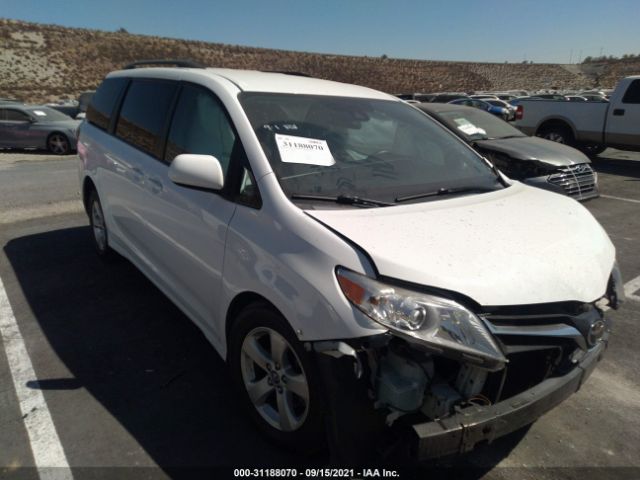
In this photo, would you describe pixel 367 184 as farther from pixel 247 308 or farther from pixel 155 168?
pixel 155 168

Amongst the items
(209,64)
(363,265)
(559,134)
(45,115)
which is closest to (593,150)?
(559,134)


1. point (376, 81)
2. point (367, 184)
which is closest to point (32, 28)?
point (376, 81)

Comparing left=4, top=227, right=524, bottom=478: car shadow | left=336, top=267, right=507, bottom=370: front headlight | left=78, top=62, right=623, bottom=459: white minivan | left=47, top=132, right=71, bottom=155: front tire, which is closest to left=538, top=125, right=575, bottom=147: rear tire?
left=78, top=62, right=623, bottom=459: white minivan

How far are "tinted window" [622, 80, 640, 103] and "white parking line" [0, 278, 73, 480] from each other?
13005 millimetres

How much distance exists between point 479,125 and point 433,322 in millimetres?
7686

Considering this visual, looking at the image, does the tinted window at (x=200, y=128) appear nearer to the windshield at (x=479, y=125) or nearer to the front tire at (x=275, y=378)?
the front tire at (x=275, y=378)

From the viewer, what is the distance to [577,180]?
7520 millimetres

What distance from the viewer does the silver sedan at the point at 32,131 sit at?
548 inches

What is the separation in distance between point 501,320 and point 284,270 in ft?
3.06

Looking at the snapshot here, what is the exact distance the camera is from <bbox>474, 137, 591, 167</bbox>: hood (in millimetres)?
7562

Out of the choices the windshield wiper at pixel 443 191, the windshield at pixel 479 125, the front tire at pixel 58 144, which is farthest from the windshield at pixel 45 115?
the windshield wiper at pixel 443 191

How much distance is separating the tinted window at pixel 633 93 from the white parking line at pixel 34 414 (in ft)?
42.7

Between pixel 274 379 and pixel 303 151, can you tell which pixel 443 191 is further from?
pixel 274 379

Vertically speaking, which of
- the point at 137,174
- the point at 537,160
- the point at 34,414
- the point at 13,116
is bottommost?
the point at 13,116
